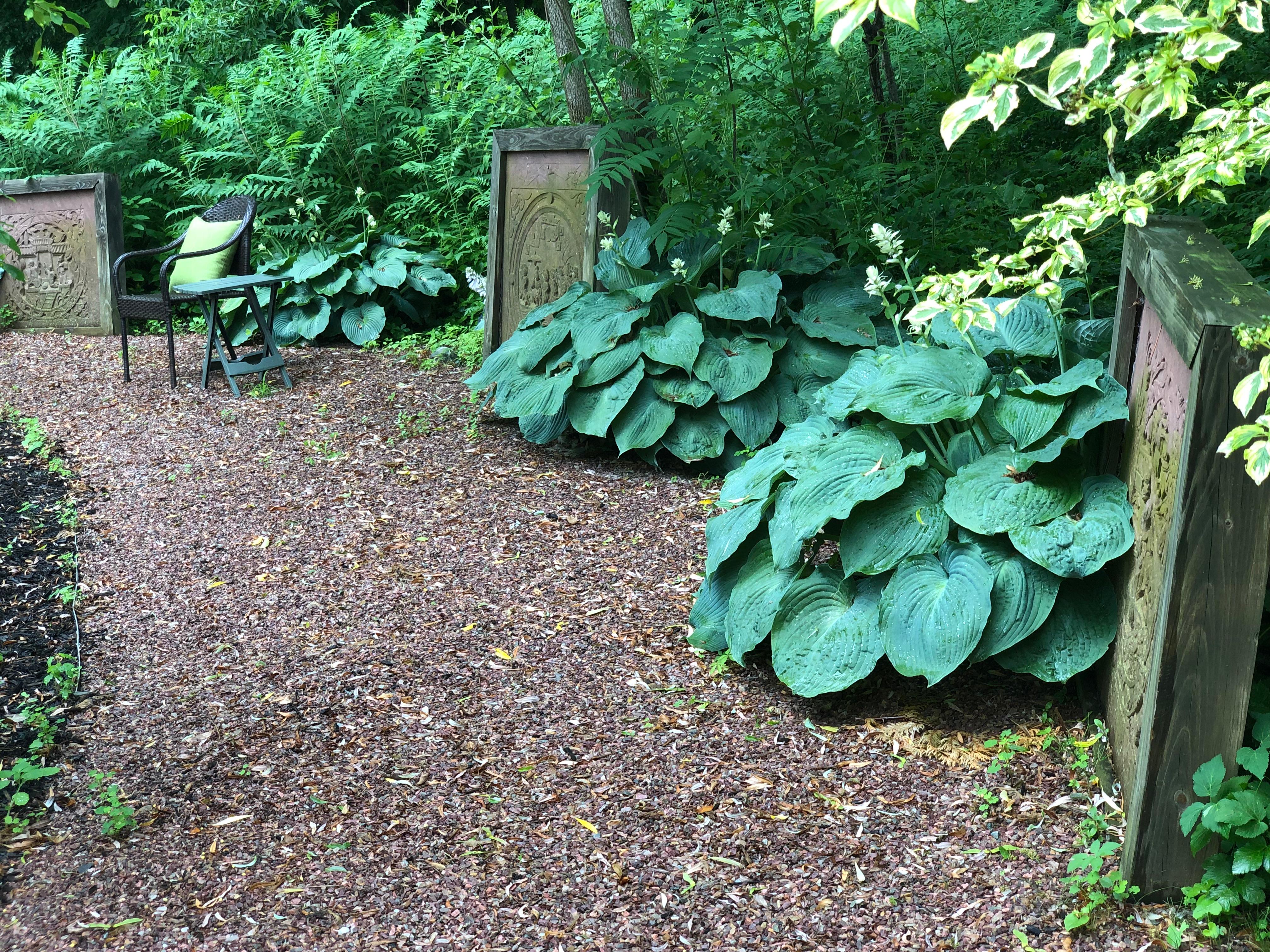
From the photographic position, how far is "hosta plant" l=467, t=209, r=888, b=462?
4305 mm

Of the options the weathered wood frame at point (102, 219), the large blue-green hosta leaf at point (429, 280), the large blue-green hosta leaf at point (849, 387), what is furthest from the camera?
the weathered wood frame at point (102, 219)

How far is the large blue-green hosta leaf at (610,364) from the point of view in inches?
175

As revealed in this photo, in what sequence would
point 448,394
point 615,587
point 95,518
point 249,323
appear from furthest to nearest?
1. point 249,323
2. point 448,394
3. point 95,518
4. point 615,587

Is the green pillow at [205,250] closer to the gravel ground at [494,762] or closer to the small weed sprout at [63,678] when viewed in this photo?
the gravel ground at [494,762]

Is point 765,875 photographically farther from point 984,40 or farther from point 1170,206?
point 984,40

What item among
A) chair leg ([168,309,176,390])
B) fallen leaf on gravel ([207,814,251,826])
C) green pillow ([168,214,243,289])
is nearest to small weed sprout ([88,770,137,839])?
fallen leaf on gravel ([207,814,251,826])

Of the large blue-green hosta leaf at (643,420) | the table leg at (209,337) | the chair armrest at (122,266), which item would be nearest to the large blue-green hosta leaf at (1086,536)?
the large blue-green hosta leaf at (643,420)

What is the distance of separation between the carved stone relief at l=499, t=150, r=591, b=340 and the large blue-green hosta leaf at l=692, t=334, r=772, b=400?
4.08 feet

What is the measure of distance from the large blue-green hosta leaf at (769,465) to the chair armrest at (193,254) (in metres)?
4.02

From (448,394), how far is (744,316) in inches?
77.6

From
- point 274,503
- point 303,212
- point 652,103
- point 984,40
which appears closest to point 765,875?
point 274,503

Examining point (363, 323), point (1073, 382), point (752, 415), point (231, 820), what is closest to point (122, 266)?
point (363, 323)

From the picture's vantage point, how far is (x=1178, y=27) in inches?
53.8

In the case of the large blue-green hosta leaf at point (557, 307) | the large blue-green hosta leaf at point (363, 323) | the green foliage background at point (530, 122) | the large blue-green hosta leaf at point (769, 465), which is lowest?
the large blue-green hosta leaf at point (363, 323)
